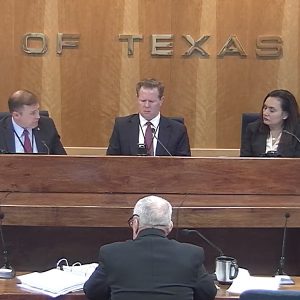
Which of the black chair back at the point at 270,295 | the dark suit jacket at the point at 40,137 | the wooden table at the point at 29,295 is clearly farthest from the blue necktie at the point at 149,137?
the black chair back at the point at 270,295

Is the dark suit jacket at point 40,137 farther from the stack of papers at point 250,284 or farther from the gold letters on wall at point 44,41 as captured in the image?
the stack of papers at point 250,284

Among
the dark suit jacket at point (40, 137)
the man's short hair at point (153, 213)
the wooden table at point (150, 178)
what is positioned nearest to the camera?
the man's short hair at point (153, 213)

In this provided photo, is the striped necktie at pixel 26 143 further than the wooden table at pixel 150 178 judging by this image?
Yes

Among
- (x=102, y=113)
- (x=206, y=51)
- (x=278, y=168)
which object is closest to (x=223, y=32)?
(x=206, y=51)

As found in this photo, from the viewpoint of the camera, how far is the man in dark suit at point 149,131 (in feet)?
16.3

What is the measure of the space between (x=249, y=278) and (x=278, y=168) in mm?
823

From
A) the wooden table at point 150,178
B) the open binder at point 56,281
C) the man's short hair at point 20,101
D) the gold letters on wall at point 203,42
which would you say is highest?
the gold letters on wall at point 203,42

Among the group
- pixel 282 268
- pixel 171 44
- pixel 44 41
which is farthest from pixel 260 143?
pixel 44 41

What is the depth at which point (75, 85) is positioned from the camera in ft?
20.8

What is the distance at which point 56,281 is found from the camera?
3.06 meters

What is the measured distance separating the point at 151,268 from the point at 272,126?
2.71 meters

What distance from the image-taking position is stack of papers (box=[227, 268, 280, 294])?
307 centimetres

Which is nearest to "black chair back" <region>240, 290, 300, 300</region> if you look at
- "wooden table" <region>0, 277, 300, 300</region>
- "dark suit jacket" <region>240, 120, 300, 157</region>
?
"wooden table" <region>0, 277, 300, 300</region>

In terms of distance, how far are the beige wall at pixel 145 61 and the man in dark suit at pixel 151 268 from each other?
3.66m
